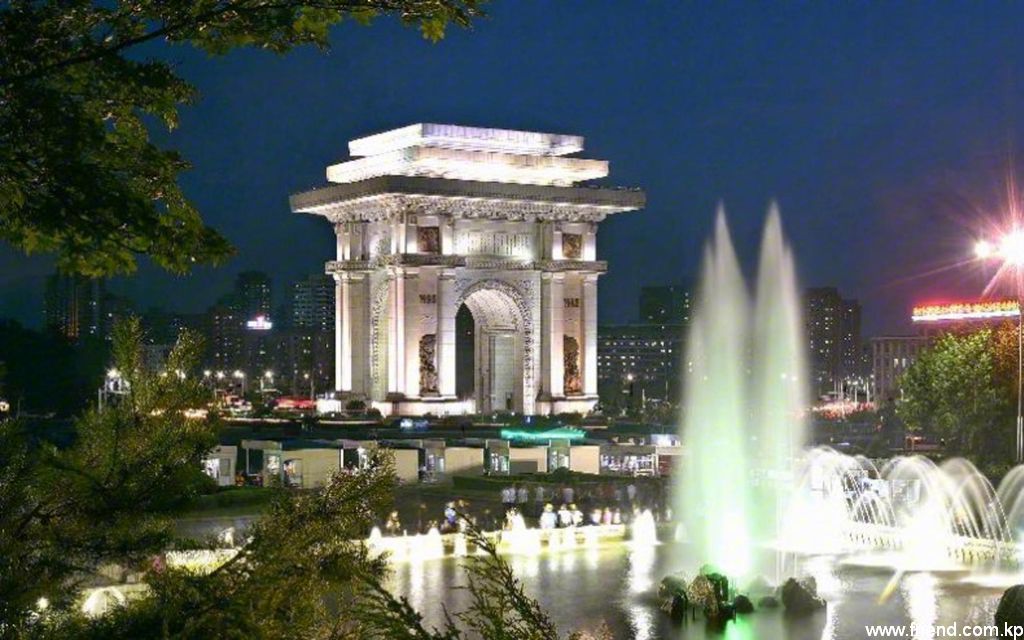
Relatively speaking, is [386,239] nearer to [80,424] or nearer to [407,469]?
[407,469]

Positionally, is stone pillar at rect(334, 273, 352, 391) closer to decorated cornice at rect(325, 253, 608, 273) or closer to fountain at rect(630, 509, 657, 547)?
decorated cornice at rect(325, 253, 608, 273)

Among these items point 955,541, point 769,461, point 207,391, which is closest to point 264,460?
point 769,461

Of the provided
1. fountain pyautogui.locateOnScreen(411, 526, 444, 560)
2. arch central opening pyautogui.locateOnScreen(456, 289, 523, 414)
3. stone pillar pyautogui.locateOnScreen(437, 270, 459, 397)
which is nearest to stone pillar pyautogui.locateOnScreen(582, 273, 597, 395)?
arch central opening pyautogui.locateOnScreen(456, 289, 523, 414)

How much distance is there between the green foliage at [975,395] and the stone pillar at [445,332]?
23.0 metres

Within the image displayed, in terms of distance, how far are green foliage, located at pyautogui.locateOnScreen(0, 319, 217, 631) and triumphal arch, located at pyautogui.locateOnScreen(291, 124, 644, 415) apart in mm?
60928

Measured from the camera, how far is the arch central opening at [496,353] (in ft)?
251

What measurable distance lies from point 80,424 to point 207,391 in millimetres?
816

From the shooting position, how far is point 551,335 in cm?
7594

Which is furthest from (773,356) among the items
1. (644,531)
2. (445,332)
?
(445,332)

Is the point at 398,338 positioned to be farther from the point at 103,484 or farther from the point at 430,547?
the point at 103,484

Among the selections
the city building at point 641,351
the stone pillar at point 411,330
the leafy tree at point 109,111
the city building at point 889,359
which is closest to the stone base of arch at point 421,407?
the stone pillar at point 411,330

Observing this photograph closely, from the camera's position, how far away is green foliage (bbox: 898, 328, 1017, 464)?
5428cm

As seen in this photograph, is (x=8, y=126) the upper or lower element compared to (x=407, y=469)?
upper

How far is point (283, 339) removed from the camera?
591 feet
